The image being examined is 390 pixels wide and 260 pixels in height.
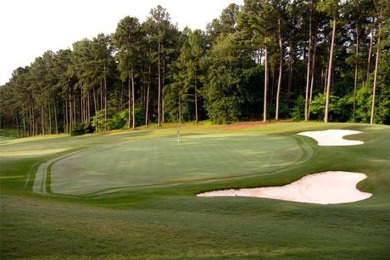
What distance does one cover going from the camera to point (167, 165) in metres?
20.2

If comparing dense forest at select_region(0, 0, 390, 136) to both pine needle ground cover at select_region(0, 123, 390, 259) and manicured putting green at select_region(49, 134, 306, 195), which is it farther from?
pine needle ground cover at select_region(0, 123, 390, 259)

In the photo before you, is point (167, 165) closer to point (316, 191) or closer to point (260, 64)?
point (316, 191)

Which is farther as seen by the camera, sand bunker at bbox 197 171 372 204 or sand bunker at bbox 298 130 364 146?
sand bunker at bbox 298 130 364 146

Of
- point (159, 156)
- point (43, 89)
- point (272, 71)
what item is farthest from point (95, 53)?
point (159, 156)

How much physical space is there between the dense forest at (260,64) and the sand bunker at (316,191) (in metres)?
29.4

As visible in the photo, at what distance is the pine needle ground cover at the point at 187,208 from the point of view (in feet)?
19.1

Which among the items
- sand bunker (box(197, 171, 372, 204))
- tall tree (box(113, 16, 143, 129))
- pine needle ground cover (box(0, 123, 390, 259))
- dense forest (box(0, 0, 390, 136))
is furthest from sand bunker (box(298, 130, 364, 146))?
tall tree (box(113, 16, 143, 129))

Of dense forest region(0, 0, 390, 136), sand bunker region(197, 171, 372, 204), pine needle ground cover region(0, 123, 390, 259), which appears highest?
dense forest region(0, 0, 390, 136)

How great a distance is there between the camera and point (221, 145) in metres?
27.1

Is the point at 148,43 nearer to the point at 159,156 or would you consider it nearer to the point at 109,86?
the point at 109,86

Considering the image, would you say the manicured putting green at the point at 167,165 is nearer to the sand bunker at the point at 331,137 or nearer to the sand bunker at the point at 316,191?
the sand bunker at the point at 316,191

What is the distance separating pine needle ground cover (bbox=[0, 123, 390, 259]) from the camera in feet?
19.1

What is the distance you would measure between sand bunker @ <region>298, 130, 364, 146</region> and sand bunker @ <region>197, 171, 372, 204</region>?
8.46 meters

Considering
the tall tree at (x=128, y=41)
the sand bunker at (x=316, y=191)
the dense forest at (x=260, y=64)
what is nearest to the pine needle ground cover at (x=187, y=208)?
the sand bunker at (x=316, y=191)
